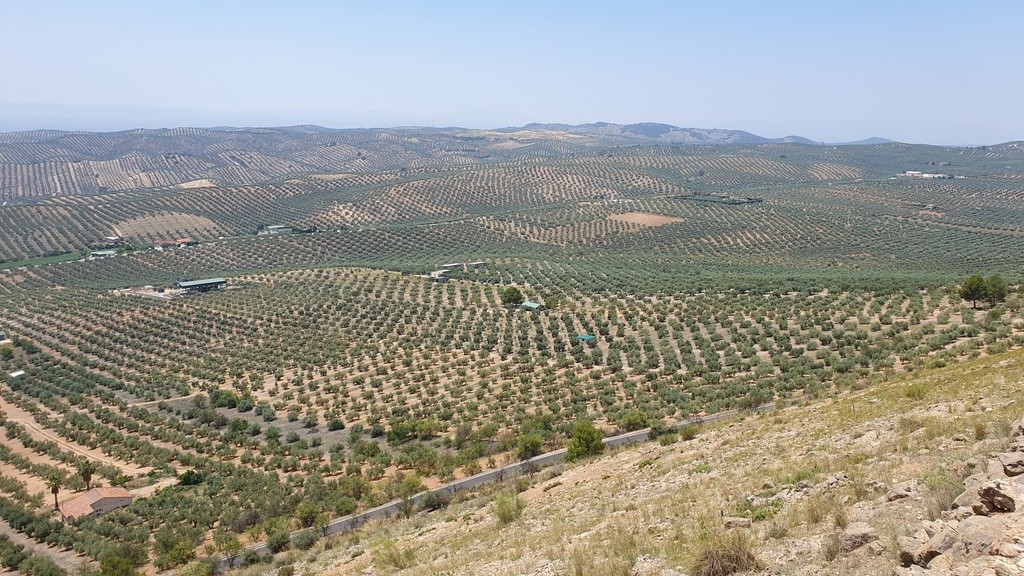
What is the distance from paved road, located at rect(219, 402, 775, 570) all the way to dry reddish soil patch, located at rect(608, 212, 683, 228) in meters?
85.3

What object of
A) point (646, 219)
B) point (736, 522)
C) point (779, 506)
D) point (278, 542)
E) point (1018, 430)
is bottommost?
point (278, 542)

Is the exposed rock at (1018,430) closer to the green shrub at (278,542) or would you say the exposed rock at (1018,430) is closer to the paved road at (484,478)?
the paved road at (484,478)

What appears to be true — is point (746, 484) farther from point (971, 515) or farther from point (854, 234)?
point (854, 234)

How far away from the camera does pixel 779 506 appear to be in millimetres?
10844

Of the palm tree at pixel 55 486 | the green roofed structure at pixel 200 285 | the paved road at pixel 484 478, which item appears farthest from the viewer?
the green roofed structure at pixel 200 285

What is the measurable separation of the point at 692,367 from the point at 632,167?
151 m

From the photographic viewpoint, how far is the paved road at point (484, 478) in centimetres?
2117

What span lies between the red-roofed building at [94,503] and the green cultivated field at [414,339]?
0.90 m

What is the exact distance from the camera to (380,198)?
144 m

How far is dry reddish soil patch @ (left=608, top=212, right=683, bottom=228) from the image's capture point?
362 feet

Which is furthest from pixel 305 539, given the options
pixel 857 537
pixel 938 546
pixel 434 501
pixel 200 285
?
pixel 200 285

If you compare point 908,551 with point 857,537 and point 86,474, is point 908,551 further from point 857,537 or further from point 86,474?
point 86,474

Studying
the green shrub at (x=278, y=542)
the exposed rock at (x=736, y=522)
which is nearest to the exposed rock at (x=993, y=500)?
the exposed rock at (x=736, y=522)

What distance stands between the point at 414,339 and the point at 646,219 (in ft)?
241
